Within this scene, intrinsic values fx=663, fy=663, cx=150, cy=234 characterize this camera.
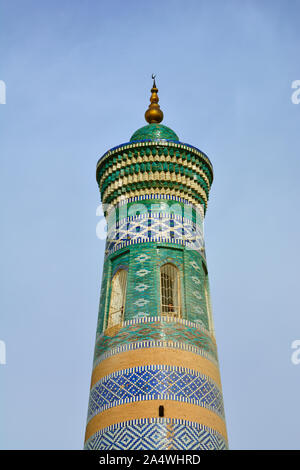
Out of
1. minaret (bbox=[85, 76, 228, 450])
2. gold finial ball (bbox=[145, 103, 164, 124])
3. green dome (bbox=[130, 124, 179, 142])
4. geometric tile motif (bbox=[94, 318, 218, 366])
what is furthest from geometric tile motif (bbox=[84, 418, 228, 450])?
gold finial ball (bbox=[145, 103, 164, 124])

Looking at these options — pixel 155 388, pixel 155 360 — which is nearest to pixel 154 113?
pixel 155 360

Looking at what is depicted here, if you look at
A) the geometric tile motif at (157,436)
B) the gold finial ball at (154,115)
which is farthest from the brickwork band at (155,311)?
the gold finial ball at (154,115)

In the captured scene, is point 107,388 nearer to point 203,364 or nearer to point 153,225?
point 203,364

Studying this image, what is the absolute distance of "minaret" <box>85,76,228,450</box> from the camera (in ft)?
30.6

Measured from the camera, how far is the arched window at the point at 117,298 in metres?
11.0

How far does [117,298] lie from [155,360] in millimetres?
1826

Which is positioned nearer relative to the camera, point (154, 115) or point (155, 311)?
point (155, 311)

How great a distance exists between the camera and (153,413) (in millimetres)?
9203

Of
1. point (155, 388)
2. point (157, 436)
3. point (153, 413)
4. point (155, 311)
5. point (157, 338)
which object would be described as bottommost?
point (157, 436)

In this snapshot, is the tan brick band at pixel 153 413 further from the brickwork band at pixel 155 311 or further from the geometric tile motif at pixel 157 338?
the geometric tile motif at pixel 157 338

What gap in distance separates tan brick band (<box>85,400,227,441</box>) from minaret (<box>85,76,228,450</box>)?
0.6 inches

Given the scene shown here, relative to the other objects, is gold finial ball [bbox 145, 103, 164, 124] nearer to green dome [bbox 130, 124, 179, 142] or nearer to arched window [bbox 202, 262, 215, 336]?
green dome [bbox 130, 124, 179, 142]

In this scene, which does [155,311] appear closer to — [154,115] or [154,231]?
[154,231]
